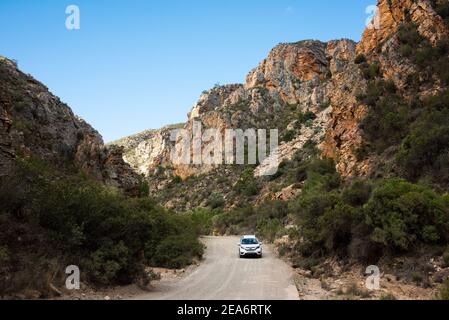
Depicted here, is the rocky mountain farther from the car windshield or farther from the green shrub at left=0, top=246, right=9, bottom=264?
the green shrub at left=0, top=246, right=9, bottom=264

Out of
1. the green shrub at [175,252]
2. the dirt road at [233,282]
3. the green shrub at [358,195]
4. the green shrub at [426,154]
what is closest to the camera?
the dirt road at [233,282]

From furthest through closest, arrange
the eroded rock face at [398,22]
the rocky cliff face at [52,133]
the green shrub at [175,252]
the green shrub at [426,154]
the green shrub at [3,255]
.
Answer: the eroded rock face at [398,22], the rocky cliff face at [52,133], the green shrub at [426,154], the green shrub at [175,252], the green shrub at [3,255]

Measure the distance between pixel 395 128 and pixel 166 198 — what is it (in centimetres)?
4957

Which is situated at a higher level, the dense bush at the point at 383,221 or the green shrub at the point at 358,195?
the green shrub at the point at 358,195

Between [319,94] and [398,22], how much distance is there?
41434 millimetres

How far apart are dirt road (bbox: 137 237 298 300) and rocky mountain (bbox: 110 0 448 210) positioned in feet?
44.3

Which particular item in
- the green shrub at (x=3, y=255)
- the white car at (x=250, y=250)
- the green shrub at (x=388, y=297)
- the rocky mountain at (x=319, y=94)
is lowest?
the white car at (x=250, y=250)

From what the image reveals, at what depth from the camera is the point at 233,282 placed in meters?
17.0

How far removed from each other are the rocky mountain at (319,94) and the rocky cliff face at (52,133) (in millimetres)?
19031

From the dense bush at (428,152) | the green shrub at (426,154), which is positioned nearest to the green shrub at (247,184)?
the dense bush at (428,152)

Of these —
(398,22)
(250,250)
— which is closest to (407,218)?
(250,250)

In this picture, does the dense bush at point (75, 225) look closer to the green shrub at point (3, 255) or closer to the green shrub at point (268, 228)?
the green shrub at point (3, 255)

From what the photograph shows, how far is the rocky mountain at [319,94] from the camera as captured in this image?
38.9m

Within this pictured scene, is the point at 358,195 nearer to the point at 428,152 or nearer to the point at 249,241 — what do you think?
the point at 428,152
